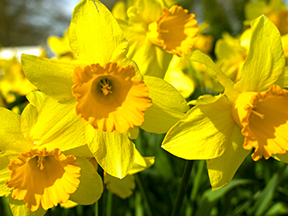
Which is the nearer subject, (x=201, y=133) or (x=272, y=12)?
(x=201, y=133)

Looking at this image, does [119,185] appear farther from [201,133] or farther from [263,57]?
[263,57]

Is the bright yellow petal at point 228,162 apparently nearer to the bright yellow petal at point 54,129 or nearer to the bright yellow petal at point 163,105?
the bright yellow petal at point 163,105

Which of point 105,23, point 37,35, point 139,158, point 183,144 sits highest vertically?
point 105,23

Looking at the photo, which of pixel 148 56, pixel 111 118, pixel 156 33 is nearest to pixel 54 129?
pixel 111 118

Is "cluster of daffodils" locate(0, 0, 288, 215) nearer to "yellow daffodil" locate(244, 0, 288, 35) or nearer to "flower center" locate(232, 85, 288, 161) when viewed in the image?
"flower center" locate(232, 85, 288, 161)

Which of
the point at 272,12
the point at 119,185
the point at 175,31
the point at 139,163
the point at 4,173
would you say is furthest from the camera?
the point at 272,12

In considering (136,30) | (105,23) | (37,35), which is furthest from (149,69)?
(37,35)

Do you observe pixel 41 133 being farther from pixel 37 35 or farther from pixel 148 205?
pixel 37 35

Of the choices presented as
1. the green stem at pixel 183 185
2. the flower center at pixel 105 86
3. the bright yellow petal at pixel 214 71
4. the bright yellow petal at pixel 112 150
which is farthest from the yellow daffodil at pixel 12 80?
the bright yellow petal at pixel 214 71
